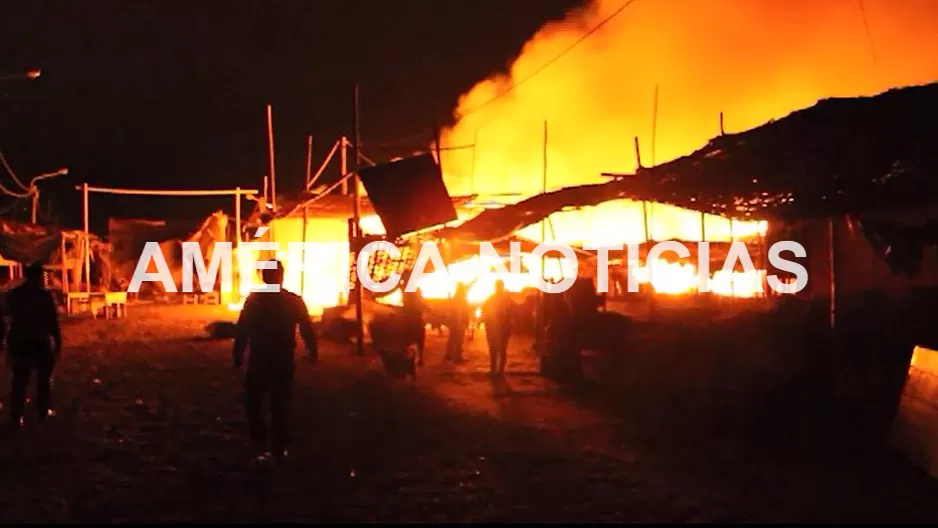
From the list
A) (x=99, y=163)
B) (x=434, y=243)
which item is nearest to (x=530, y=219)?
(x=434, y=243)

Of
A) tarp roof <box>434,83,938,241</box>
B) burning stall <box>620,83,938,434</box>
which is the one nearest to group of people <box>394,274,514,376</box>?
tarp roof <box>434,83,938,241</box>

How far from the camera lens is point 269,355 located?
24.7ft

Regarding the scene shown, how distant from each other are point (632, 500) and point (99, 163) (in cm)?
6297

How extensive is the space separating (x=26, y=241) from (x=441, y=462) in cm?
2400

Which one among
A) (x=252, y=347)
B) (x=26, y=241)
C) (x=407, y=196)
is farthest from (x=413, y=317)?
(x=26, y=241)

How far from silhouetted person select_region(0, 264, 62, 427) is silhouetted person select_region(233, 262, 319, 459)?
2852mm

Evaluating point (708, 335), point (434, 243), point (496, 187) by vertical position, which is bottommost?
point (708, 335)

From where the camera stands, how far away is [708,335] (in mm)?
12859

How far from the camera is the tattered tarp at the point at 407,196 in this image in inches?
542

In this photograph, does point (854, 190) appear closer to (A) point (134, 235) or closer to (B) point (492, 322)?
(B) point (492, 322)

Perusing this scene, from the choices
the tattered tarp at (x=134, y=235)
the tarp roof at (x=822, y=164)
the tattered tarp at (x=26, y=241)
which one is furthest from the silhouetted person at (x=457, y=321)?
the tattered tarp at (x=134, y=235)

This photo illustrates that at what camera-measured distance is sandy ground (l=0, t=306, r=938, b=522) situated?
250 inches

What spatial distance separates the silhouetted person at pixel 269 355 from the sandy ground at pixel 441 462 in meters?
0.37

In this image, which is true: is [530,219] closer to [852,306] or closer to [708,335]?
[708,335]
